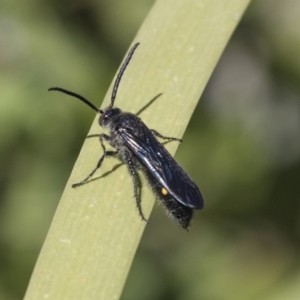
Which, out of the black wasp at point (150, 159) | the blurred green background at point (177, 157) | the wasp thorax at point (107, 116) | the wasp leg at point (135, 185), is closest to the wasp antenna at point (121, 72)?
the black wasp at point (150, 159)

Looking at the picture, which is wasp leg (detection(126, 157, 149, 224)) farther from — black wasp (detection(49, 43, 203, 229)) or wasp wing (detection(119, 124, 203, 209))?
wasp wing (detection(119, 124, 203, 209))

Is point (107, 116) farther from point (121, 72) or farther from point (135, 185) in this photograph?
point (135, 185)

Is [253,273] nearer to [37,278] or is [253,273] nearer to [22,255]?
[22,255]

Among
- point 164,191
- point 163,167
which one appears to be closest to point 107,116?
point 163,167

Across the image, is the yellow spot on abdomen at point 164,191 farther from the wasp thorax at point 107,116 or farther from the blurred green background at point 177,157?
the blurred green background at point 177,157

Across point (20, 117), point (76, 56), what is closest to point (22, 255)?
point (20, 117)

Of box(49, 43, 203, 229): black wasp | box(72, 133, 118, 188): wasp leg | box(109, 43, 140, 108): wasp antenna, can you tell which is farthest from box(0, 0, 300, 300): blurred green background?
box(109, 43, 140, 108): wasp antenna
